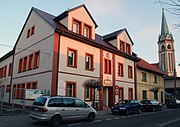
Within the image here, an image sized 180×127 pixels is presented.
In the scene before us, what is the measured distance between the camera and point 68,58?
726 inches

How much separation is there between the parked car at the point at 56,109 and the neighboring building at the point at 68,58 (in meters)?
4.75

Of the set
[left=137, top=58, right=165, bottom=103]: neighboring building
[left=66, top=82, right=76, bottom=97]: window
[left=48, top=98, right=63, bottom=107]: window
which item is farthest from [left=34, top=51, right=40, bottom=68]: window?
[left=137, top=58, right=165, bottom=103]: neighboring building

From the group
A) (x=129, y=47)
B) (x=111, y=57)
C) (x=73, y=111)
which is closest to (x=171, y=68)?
(x=129, y=47)

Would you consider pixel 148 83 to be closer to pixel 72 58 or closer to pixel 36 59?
pixel 72 58

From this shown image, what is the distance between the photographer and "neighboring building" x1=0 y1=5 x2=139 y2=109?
17.4 m

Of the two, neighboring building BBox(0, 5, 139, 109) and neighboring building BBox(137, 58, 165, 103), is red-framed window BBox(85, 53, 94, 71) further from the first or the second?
neighboring building BBox(137, 58, 165, 103)

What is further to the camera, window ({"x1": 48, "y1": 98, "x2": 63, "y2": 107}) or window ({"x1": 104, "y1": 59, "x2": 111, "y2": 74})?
window ({"x1": 104, "y1": 59, "x2": 111, "y2": 74})

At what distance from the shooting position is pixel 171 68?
86.9 meters

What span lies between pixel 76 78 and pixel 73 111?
A: 6.84 m

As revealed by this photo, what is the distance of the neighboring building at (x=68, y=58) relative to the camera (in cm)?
1738

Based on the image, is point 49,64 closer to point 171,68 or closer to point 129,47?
point 129,47

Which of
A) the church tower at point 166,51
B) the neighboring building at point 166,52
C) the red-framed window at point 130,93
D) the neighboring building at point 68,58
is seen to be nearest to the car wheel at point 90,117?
the neighboring building at point 68,58

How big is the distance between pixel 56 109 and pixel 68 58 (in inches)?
322

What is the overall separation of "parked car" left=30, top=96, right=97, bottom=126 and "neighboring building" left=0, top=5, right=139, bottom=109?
475 centimetres
